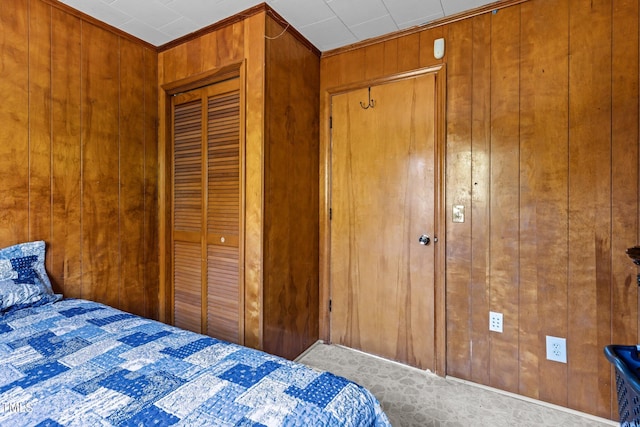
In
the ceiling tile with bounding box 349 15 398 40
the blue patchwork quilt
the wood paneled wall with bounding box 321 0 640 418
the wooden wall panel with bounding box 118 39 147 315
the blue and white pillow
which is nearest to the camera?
the blue patchwork quilt

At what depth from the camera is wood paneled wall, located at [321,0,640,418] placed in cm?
165

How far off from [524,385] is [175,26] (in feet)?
10.8

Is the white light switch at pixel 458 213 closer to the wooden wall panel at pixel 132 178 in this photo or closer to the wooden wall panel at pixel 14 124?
the wooden wall panel at pixel 132 178

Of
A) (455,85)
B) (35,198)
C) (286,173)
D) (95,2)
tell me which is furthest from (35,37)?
(455,85)

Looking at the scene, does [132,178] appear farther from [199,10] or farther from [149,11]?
[199,10]

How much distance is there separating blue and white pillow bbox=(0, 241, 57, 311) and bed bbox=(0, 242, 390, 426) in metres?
0.20

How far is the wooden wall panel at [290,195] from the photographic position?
2.05 m

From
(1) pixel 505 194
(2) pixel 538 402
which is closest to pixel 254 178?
(1) pixel 505 194

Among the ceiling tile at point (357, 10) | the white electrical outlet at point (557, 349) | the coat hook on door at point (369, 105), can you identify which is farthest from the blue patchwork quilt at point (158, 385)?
the ceiling tile at point (357, 10)

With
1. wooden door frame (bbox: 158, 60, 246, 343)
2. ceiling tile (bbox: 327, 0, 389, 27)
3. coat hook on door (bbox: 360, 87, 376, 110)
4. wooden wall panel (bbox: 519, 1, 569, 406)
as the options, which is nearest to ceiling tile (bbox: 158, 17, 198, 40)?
wooden door frame (bbox: 158, 60, 246, 343)

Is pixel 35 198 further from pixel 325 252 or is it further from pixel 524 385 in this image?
pixel 524 385

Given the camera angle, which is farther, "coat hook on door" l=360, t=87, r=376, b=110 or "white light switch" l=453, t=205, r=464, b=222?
"coat hook on door" l=360, t=87, r=376, b=110

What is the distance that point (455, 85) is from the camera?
206 centimetres

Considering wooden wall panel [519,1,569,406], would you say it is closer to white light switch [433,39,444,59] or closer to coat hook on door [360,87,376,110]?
white light switch [433,39,444,59]
